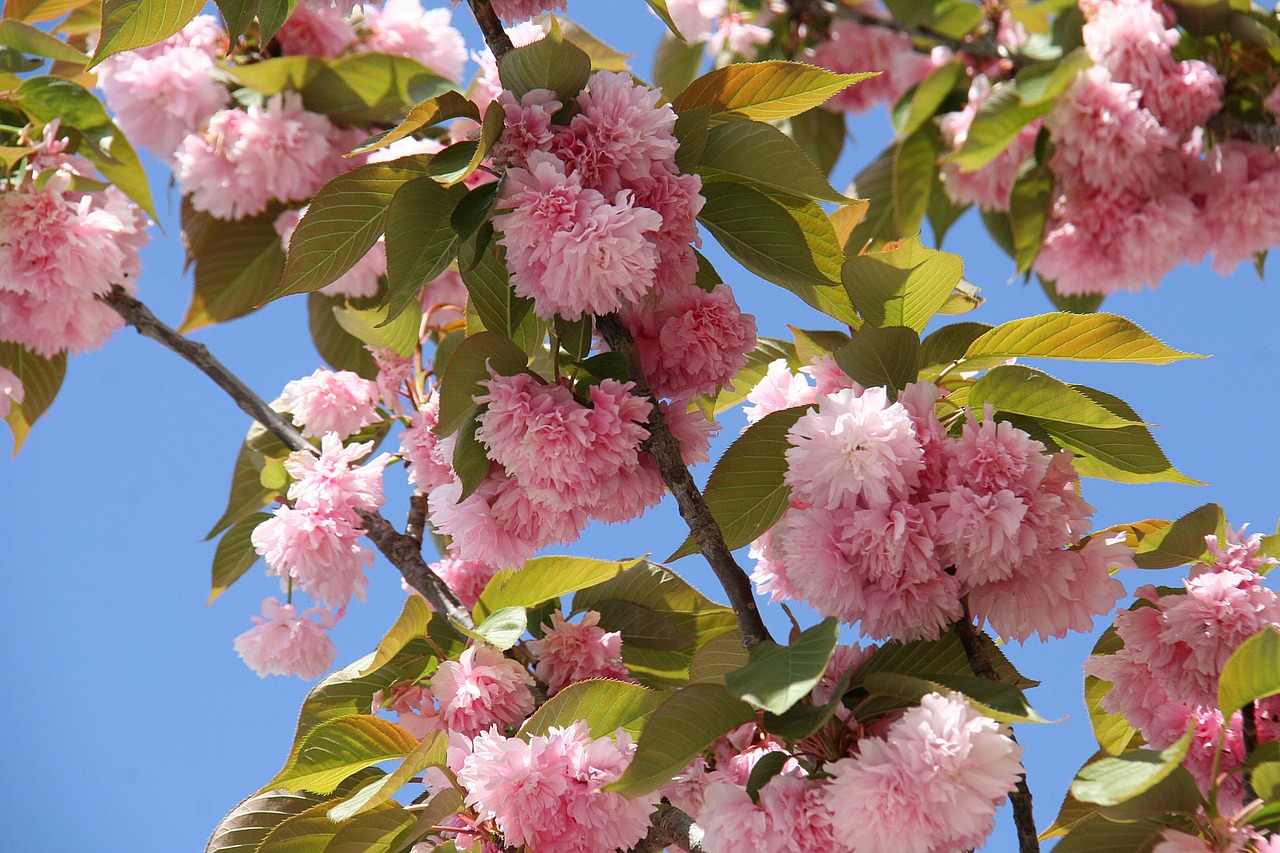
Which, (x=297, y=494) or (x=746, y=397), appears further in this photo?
(x=297, y=494)

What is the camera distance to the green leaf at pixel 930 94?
7.02 ft

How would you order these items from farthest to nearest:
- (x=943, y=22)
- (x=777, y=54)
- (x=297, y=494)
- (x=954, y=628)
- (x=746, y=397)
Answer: (x=777, y=54) → (x=943, y=22) → (x=297, y=494) → (x=746, y=397) → (x=954, y=628)

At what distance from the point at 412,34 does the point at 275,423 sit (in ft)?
2.59

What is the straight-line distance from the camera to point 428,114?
76 centimetres

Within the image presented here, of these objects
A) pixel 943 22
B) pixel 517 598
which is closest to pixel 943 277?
pixel 517 598

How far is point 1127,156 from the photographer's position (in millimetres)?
1811

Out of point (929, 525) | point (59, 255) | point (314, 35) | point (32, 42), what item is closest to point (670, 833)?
point (929, 525)

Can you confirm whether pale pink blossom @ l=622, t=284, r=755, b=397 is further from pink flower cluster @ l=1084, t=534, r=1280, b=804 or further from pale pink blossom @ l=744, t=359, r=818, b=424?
pink flower cluster @ l=1084, t=534, r=1280, b=804

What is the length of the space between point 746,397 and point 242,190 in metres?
0.97

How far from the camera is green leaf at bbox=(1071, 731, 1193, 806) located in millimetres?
653

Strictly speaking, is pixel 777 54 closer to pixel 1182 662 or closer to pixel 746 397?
pixel 746 397

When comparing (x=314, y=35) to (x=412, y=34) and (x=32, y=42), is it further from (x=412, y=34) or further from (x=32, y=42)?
A: (x=32, y=42)

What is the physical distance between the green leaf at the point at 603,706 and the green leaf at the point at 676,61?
1946mm

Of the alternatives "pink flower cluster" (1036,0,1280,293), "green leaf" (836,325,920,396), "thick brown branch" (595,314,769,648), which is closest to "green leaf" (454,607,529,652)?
"thick brown branch" (595,314,769,648)
